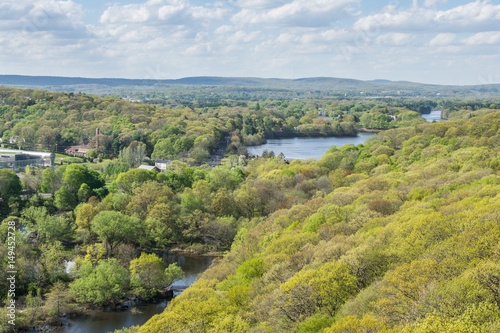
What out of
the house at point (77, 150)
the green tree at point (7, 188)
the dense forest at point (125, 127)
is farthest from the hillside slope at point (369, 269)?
the house at point (77, 150)

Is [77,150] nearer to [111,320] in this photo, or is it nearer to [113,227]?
[113,227]

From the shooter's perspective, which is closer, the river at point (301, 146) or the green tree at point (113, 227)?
the green tree at point (113, 227)

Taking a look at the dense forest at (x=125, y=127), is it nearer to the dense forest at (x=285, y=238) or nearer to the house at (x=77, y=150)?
the house at (x=77, y=150)

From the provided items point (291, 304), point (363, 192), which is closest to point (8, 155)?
point (363, 192)

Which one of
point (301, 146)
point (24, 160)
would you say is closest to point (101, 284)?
point (24, 160)

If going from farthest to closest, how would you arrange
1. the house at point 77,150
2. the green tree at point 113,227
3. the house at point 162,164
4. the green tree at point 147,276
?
the house at point 77,150 < the house at point 162,164 < the green tree at point 113,227 < the green tree at point 147,276

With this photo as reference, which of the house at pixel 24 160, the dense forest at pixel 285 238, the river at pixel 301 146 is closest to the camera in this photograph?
the dense forest at pixel 285 238

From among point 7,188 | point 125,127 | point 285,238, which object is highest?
point 125,127
